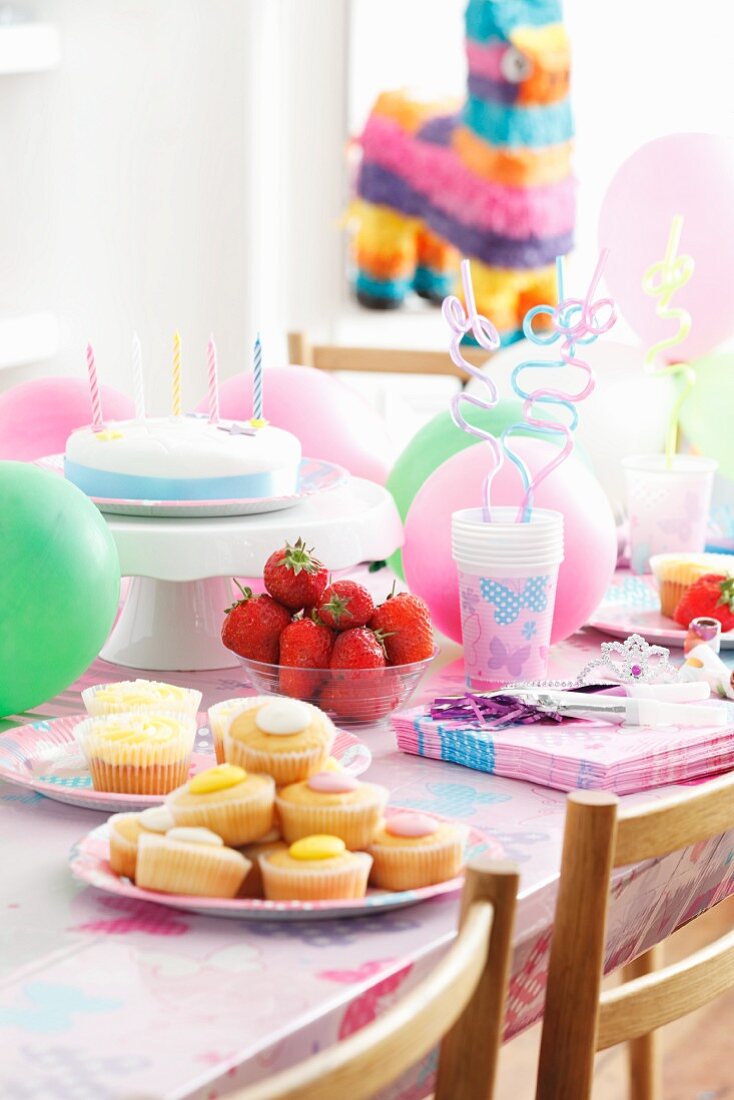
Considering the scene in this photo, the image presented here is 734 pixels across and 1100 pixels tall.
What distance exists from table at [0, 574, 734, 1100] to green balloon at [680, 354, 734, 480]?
90cm

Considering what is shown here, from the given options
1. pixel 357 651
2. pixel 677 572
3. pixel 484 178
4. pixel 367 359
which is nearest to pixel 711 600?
pixel 677 572

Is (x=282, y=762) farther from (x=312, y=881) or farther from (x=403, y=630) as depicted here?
(x=403, y=630)

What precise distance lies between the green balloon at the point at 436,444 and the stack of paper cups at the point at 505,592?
0.25m

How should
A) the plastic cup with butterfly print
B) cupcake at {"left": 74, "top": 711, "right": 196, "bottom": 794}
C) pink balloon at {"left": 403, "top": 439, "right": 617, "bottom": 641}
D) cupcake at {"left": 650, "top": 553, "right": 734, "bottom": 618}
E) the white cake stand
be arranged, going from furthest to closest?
the plastic cup with butterfly print, cupcake at {"left": 650, "top": 553, "right": 734, "bottom": 618}, pink balloon at {"left": 403, "top": 439, "right": 617, "bottom": 641}, the white cake stand, cupcake at {"left": 74, "top": 711, "right": 196, "bottom": 794}

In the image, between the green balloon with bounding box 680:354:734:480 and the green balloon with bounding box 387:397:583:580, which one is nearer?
the green balloon with bounding box 387:397:583:580

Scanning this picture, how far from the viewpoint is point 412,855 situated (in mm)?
903

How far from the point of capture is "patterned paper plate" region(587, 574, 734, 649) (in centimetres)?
152

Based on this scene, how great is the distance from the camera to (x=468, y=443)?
165cm

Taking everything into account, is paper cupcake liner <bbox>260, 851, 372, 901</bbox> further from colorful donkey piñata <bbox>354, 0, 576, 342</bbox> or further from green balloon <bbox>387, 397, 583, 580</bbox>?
colorful donkey piñata <bbox>354, 0, 576, 342</bbox>

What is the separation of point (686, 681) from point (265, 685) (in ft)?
1.20

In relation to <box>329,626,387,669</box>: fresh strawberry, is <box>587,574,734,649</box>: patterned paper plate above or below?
below

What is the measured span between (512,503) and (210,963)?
27.2 inches

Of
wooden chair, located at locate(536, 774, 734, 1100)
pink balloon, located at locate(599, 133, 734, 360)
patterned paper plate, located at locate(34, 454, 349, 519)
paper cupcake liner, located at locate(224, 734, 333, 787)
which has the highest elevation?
pink balloon, located at locate(599, 133, 734, 360)

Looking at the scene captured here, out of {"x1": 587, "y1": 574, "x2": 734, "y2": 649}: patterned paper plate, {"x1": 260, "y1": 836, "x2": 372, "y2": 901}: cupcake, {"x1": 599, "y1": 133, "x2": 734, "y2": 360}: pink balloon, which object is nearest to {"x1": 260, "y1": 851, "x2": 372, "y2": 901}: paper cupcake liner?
{"x1": 260, "y1": 836, "x2": 372, "y2": 901}: cupcake
